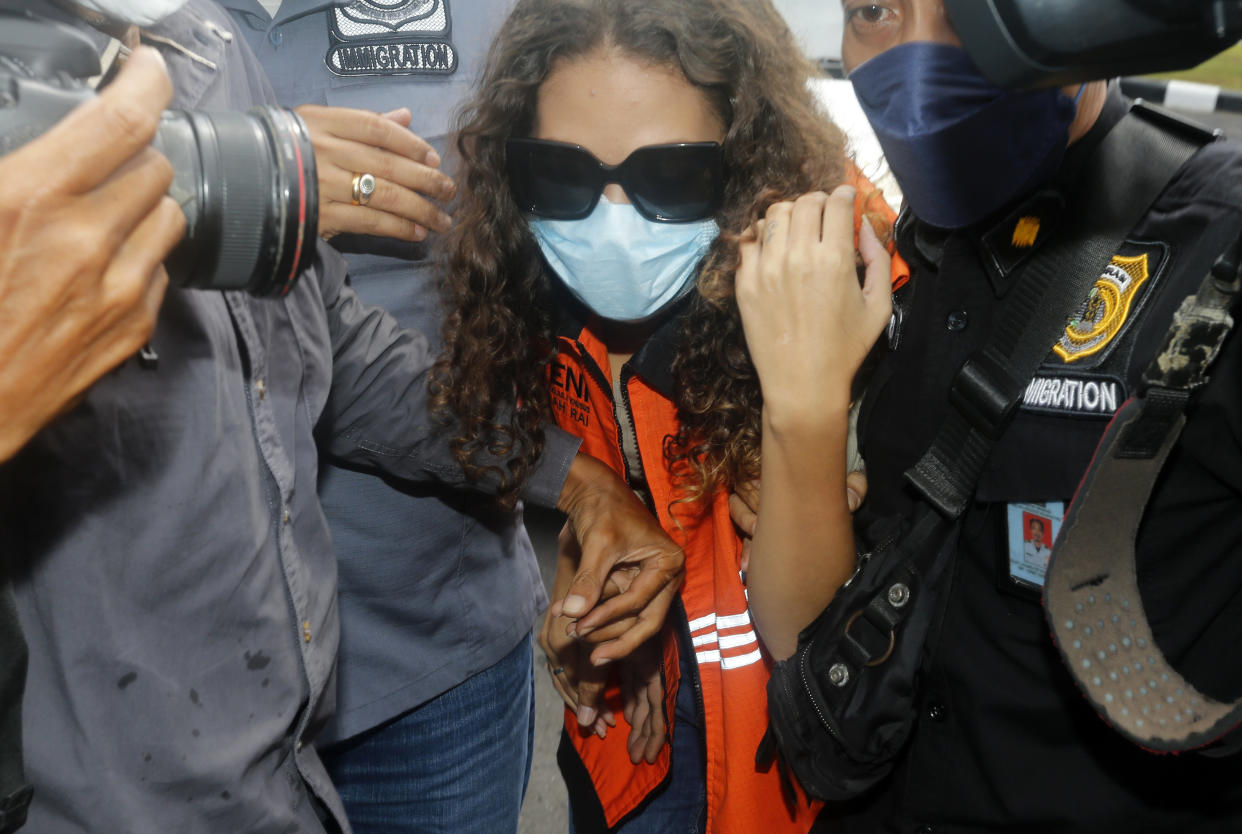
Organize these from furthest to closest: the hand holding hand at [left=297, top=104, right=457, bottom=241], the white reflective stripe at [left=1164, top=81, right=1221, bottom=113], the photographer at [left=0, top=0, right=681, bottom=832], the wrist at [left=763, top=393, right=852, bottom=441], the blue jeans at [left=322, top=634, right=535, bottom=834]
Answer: the white reflective stripe at [left=1164, top=81, right=1221, bottom=113], the blue jeans at [left=322, top=634, right=535, bottom=834], the hand holding hand at [left=297, top=104, right=457, bottom=241], the wrist at [left=763, top=393, right=852, bottom=441], the photographer at [left=0, top=0, right=681, bottom=832]

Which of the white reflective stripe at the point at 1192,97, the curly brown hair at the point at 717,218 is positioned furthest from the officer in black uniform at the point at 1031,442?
the white reflective stripe at the point at 1192,97

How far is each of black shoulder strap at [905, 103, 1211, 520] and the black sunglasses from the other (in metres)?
0.56

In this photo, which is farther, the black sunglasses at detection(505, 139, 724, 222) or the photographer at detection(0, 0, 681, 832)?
the black sunglasses at detection(505, 139, 724, 222)

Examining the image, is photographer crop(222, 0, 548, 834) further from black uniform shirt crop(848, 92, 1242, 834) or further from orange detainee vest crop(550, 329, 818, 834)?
black uniform shirt crop(848, 92, 1242, 834)

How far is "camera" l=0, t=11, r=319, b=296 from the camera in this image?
840mm

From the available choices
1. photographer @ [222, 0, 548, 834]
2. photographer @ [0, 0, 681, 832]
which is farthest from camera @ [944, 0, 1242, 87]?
photographer @ [222, 0, 548, 834]

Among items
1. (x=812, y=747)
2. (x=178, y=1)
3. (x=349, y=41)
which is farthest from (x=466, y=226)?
(x=812, y=747)

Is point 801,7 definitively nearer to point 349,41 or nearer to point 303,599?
point 349,41

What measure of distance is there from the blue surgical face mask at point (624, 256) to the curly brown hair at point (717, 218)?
4cm

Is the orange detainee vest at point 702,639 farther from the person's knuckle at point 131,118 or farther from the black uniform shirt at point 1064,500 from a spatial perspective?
the person's knuckle at point 131,118

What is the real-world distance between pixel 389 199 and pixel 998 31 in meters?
0.90

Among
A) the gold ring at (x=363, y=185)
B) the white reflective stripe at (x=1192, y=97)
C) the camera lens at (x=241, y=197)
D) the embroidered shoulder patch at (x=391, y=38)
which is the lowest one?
the white reflective stripe at (x=1192, y=97)

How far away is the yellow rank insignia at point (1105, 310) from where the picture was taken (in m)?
1.04

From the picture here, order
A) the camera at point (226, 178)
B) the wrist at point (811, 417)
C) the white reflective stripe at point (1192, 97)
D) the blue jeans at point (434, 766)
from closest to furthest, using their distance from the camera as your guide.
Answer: the camera at point (226, 178), the wrist at point (811, 417), the blue jeans at point (434, 766), the white reflective stripe at point (1192, 97)
